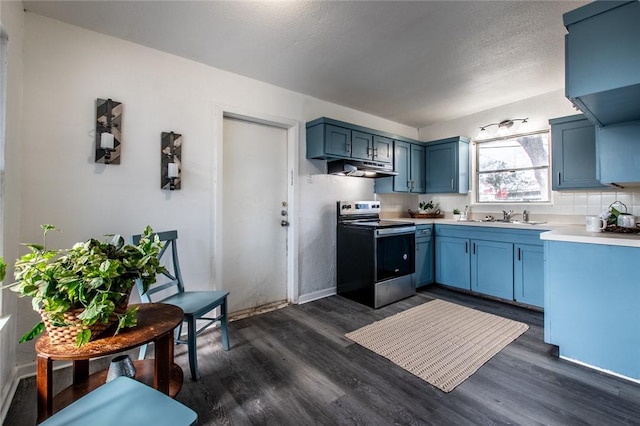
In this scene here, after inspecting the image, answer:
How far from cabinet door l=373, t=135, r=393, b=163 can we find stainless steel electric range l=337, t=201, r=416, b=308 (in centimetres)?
66

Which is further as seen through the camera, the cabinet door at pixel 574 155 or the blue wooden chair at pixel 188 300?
the cabinet door at pixel 574 155

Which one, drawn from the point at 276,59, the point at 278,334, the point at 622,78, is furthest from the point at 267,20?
the point at 278,334

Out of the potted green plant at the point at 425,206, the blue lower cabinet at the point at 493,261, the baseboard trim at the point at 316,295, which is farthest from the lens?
the potted green plant at the point at 425,206

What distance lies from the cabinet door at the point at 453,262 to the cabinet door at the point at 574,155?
121 cm

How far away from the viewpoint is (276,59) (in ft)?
8.39

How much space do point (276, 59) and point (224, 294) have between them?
209cm

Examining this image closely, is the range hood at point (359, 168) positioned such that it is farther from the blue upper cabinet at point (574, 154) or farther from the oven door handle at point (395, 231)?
the blue upper cabinet at point (574, 154)

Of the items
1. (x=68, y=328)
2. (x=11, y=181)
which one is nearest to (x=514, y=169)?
(x=68, y=328)

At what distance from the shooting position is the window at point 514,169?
360 centimetres

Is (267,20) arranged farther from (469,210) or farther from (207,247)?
(469,210)

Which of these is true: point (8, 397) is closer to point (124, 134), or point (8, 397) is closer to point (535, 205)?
point (124, 134)

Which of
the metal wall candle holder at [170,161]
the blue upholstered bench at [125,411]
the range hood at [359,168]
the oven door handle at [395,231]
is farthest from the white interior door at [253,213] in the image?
the blue upholstered bench at [125,411]

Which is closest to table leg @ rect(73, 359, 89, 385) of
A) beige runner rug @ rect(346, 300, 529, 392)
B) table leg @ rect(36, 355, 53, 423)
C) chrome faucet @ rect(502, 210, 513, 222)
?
table leg @ rect(36, 355, 53, 423)

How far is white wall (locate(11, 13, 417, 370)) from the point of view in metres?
1.93
